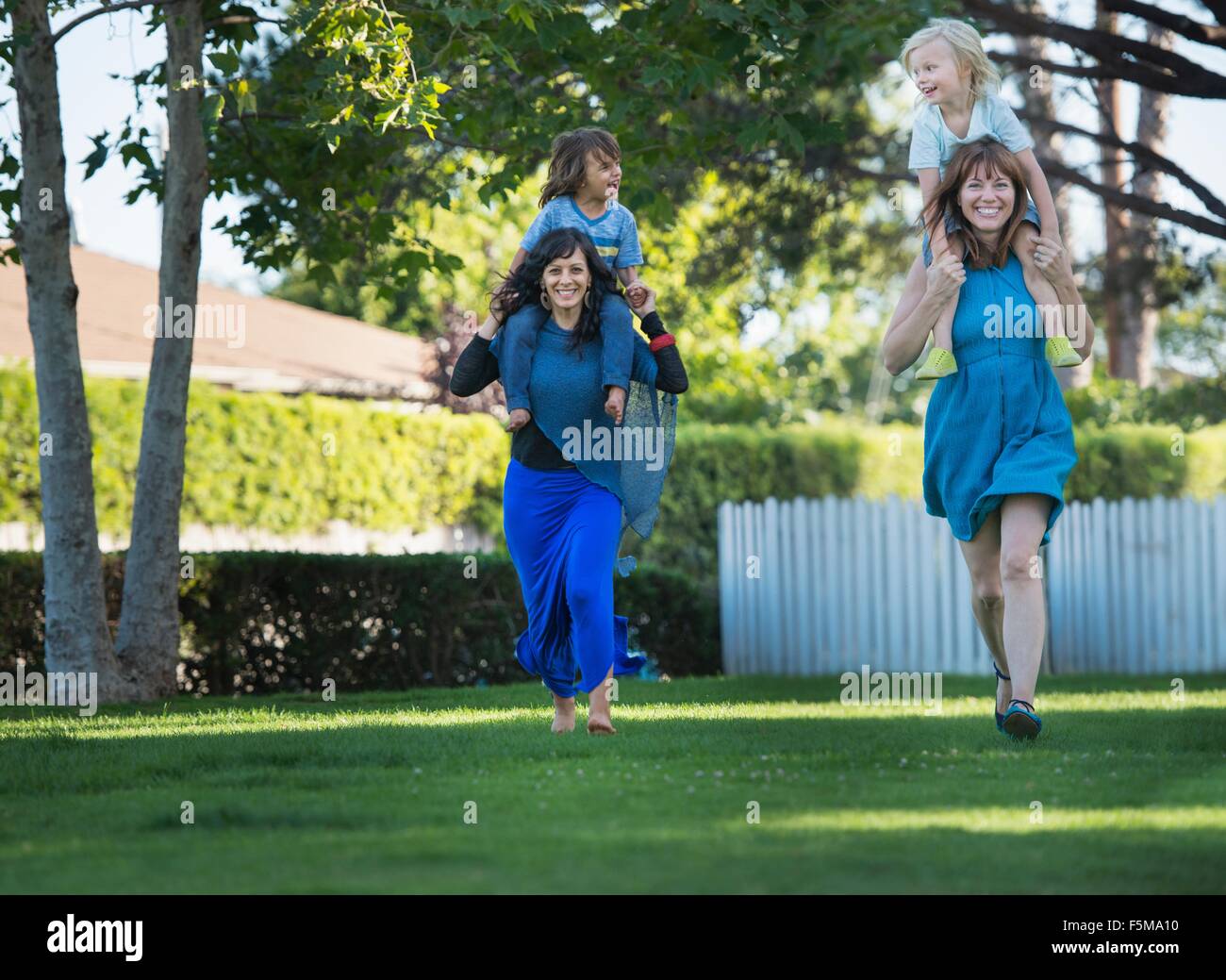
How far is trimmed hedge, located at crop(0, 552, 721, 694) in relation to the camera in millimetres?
10117

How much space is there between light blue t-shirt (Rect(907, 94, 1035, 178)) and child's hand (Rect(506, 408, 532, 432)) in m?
1.81

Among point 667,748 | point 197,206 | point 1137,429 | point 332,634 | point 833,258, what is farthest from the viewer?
point 1137,429

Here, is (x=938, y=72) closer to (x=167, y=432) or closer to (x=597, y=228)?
(x=597, y=228)

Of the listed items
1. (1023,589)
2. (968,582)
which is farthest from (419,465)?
(1023,589)

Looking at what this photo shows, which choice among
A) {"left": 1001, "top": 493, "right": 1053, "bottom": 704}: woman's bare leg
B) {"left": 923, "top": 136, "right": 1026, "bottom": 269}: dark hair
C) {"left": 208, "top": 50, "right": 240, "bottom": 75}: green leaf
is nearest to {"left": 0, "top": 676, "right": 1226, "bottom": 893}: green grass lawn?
{"left": 1001, "top": 493, "right": 1053, "bottom": 704}: woman's bare leg

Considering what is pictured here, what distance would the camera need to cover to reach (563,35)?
8.05 m

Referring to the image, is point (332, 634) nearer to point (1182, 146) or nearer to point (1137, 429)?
point (1137, 429)

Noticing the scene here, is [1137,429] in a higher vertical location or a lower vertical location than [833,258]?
lower

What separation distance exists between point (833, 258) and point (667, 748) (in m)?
11.3

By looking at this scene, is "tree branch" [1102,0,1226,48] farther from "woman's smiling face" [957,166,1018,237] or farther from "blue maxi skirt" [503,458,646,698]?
"blue maxi skirt" [503,458,646,698]

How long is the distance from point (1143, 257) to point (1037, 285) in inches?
333

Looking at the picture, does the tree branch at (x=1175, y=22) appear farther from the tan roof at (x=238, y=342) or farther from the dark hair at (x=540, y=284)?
the tan roof at (x=238, y=342)

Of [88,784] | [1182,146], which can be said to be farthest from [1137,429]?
[88,784]

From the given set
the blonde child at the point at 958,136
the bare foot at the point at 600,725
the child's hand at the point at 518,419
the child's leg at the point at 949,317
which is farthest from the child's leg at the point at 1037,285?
the bare foot at the point at 600,725
